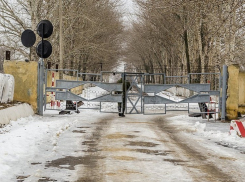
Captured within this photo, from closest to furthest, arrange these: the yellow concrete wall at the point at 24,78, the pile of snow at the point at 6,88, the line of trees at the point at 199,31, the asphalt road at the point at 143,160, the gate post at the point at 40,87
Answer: the asphalt road at the point at 143,160 < the pile of snow at the point at 6,88 < the yellow concrete wall at the point at 24,78 < the gate post at the point at 40,87 < the line of trees at the point at 199,31

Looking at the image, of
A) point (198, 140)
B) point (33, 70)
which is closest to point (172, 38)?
point (33, 70)

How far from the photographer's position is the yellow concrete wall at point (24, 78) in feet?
50.9

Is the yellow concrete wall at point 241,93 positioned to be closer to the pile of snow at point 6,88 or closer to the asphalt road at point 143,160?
the asphalt road at point 143,160

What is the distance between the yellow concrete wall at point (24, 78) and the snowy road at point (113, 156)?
4.20m

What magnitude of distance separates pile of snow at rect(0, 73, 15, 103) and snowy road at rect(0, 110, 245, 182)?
2101mm

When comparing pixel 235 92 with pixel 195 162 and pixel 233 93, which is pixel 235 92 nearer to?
pixel 233 93

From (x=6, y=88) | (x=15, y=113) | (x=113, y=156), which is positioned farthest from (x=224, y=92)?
(x=113, y=156)

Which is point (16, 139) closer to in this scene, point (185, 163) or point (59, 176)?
point (59, 176)

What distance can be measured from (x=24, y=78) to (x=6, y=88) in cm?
206

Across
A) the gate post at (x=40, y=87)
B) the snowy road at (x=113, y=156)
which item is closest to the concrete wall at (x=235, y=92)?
the snowy road at (x=113, y=156)

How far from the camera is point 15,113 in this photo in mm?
12977

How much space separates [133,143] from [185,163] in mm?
2324

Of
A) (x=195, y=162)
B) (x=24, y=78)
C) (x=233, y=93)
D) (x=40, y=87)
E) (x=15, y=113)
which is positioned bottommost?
(x=195, y=162)

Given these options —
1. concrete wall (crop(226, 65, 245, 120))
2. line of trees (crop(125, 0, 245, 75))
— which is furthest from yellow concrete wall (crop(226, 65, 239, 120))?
line of trees (crop(125, 0, 245, 75))
